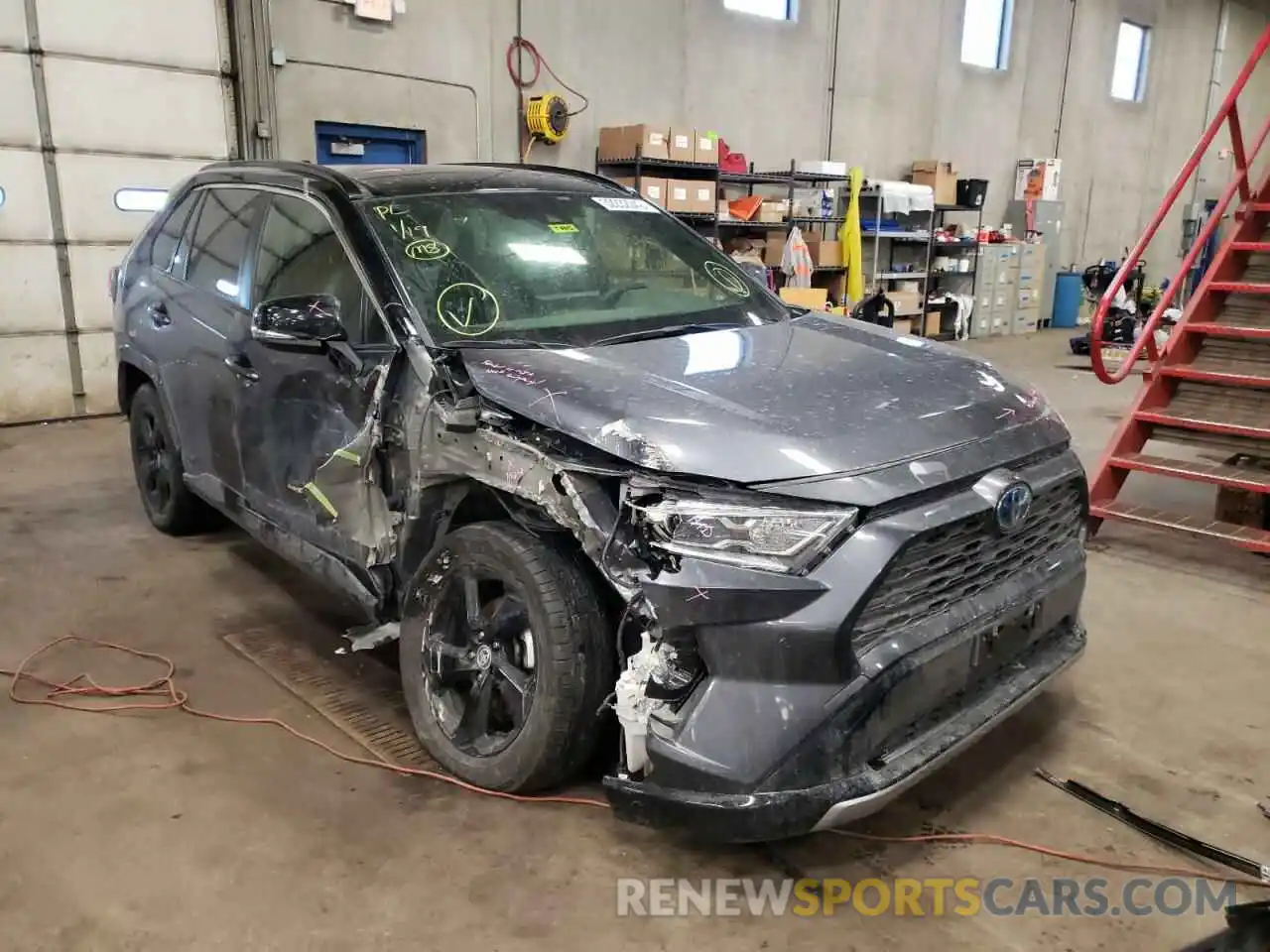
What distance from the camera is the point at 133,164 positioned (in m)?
7.41

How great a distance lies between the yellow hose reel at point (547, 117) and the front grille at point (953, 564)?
753cm

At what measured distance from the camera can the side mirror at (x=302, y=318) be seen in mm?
2650

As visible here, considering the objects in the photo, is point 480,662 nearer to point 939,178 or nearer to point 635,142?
point 635,142

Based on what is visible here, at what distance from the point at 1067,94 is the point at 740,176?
820 cm

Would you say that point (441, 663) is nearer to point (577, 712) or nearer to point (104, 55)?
point (577, 712)

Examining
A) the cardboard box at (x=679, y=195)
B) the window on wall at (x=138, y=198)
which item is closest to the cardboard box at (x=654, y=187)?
the cardboard box at (x=679, y=195)

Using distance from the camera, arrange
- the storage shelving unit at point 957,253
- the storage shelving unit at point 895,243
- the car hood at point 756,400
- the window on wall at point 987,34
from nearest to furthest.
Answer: the car hood at point 756,400
the storage shelving unit at point 895,243
the storage shelving unit at point 957,253
the window on wall at point 987,34

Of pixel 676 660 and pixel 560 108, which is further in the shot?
pixel 560 108

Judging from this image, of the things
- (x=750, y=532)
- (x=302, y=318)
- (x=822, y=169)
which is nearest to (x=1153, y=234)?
(x=750, y=532)

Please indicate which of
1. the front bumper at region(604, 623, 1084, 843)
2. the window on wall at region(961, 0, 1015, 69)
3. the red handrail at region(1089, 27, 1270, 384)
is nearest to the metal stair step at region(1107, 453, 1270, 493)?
the red handrail at region(1089, 27, 1270, 384)

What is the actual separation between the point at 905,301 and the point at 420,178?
10.3 metres

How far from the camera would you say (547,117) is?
9.02 meters

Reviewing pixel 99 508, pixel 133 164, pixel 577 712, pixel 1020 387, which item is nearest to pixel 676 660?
pixel 577 712

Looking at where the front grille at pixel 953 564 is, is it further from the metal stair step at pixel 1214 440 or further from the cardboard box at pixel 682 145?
the cardboard box at pixel 682 145
